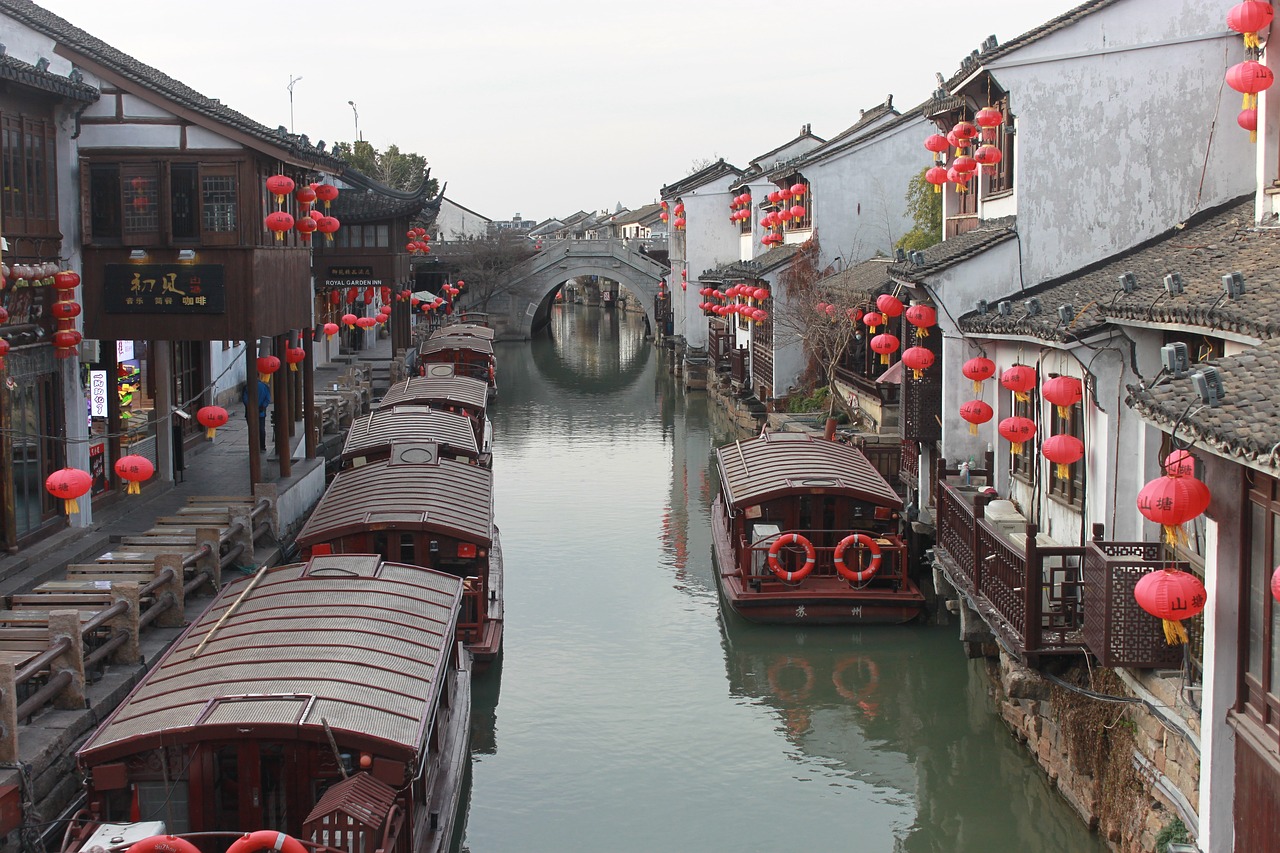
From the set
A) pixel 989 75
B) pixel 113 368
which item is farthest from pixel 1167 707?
pixel 113 368

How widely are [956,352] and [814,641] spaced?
439 cm

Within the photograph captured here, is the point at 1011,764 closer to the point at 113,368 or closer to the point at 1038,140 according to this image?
the point at 1038,140

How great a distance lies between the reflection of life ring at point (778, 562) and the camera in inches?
739

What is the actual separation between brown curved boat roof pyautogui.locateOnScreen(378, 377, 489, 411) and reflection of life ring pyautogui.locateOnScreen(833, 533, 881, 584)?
12.4m

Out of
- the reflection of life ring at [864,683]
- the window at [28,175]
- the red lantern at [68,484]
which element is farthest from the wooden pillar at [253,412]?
the reflection of life ring at [864,683]

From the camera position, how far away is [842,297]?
101 feet

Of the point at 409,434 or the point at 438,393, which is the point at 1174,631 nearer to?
the point at 409,434

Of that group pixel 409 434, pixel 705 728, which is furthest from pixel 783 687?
pixel 409 434

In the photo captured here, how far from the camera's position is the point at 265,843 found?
819cm

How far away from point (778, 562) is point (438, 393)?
1274 cm

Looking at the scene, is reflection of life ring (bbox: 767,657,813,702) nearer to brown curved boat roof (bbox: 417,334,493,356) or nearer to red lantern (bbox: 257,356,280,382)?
red lantern (bbox: 257,356,280,382)

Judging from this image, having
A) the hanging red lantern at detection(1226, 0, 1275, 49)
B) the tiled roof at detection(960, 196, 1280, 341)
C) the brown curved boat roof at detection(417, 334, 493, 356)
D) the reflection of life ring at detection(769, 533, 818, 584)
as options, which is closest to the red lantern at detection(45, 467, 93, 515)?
the reflection of life ring at detection(769, 533, 818, 584)

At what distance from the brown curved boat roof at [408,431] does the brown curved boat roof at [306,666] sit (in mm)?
Answer: 9609

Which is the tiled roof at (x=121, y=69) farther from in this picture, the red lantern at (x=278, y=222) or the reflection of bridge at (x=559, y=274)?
the reflection of bridge at (x=559, y=274)
